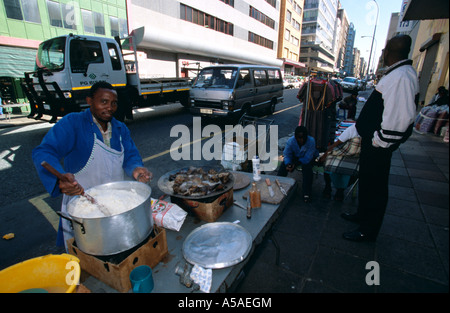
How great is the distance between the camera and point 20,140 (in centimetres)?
720

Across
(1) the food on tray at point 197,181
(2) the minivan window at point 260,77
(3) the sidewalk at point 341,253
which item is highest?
(2) the minivan window at point 260,77

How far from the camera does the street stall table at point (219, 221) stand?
1.63 meters

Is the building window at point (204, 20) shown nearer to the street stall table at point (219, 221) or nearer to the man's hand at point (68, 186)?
the street stall table at point (219, 221)

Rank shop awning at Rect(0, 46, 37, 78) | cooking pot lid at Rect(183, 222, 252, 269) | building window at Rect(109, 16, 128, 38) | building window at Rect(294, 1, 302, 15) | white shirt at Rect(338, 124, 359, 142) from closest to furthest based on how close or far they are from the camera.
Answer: cooking pot lid at Rect(183, 222, 252, 269), white shirt at Rect(338, 124, 359, 142), shop awning at Rect(0, 46, 37, 78), building window at Rect(109, 16, 128, 38), building window at Rect(294, 1, 302, 15)

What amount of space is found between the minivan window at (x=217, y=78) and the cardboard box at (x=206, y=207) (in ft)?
22.0

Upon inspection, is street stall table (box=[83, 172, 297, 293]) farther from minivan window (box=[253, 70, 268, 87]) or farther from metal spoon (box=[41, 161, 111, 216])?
minivan window (box=[253, 70, 268, 87])

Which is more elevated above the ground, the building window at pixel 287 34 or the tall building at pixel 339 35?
the tall building at pixel 339 35

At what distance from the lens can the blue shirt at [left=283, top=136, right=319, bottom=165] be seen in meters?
4.01

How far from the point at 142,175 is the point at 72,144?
2.22ft

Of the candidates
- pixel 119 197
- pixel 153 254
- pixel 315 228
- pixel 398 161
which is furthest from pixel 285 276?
pixel 398 161

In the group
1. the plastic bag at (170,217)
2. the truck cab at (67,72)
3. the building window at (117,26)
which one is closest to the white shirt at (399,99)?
the plastic bag at (170,217)

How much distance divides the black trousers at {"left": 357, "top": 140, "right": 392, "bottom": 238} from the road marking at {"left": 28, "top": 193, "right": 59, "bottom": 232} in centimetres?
397

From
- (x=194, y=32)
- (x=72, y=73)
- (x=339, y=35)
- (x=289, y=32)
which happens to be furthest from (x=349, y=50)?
(x=72, y=73)

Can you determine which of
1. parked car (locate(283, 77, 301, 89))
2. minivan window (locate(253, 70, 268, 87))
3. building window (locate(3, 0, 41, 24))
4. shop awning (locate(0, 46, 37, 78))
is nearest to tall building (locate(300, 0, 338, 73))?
parked car (locate(283, 77, 301, 89))
